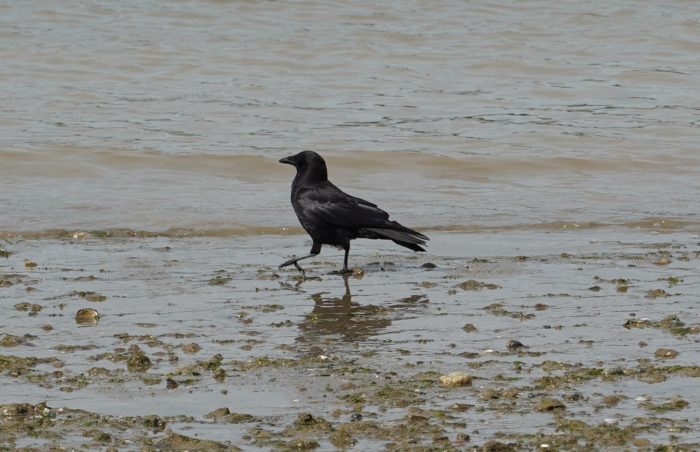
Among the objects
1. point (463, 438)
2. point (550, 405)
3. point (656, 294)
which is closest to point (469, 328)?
point (656, 294)

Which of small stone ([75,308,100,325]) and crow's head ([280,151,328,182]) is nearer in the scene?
small stone ([75,308,100,325])

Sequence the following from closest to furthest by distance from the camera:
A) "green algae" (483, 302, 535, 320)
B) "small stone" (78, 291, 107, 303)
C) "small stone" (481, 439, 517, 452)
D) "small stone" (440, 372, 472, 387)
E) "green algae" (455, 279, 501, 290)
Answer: "small stone" (481, 439, 517, 452) < "small stone" (440, 372, 472, 387) < "green algae" (483, 302, 535, 320) < "small stone" (78, 291, 107, 303) < "green algae" (455, 279, 501, 290)

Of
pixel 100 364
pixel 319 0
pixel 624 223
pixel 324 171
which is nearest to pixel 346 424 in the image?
pixel 100 364

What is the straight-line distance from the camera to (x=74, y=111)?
60.6ft

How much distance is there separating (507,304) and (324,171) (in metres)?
2.56

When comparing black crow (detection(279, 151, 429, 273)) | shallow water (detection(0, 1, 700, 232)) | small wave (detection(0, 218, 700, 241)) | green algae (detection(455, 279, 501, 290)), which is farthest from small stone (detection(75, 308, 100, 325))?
shallow water (detection(0, 1, 700, 232))

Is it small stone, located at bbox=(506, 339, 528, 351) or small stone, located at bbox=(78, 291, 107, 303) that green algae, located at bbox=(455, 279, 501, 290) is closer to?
small stone, located at bbox=(506, 339, 528, 351)

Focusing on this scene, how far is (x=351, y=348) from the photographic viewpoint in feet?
23.0

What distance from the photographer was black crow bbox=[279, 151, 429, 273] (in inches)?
383

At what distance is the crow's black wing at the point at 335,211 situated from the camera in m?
9.77

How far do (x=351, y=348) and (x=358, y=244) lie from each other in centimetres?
404

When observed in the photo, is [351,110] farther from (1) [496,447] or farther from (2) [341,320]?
(1) [496,447]

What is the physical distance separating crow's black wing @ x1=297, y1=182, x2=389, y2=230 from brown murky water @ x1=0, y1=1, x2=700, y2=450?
0.39 metres

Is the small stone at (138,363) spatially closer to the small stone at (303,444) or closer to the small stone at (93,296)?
the small stone at (303,444)
